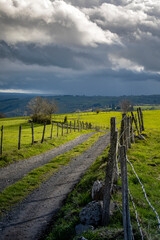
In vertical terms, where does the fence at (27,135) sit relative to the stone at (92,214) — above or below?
below

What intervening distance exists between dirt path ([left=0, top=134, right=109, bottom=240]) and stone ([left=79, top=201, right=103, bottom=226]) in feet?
6.42

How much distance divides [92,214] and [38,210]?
3.65 metres

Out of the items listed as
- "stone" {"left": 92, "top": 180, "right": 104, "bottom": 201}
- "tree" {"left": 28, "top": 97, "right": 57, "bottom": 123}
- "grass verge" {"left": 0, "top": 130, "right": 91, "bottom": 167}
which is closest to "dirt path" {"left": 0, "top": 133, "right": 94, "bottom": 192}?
"grass verge" {"left": 0, "top": 130, "right": 91, "bottom": 167}

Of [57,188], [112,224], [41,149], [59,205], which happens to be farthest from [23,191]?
[41,149]

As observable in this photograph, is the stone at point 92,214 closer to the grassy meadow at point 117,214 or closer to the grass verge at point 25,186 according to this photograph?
the grassy meadow at point 117,214

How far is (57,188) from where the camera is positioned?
42.7ft

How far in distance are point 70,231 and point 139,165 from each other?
9233 mm

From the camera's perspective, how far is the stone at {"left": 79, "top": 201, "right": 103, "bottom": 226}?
24.4 ft

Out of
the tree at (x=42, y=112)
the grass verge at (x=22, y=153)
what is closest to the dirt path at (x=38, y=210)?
the grass verge at (x=22, y=153)

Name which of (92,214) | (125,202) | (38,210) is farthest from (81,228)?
(38,210)

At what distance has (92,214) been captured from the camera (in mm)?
7602

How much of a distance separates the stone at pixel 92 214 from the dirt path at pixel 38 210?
1.96 meters

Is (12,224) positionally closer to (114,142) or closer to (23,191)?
(23,191)

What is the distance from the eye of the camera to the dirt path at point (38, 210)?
827 cm
